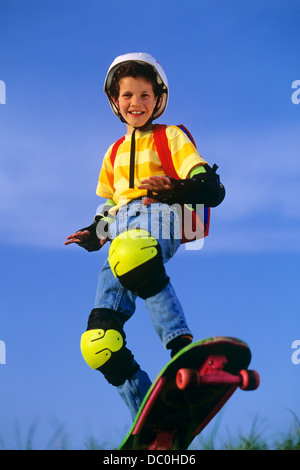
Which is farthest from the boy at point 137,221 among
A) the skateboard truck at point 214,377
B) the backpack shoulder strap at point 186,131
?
the skateboard truck at point 214,377

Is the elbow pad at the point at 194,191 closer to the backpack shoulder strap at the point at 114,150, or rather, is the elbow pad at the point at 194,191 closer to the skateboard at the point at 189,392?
the backpack shoulder strap at the point at 114,150

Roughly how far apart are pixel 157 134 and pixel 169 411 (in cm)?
205

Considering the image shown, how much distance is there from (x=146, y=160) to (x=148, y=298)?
106cm

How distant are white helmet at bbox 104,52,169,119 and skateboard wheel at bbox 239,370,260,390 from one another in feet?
7.05

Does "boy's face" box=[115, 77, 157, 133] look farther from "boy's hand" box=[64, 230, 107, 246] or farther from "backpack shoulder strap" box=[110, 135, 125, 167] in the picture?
"boy's hand" box=[64, 230, 107, 246]

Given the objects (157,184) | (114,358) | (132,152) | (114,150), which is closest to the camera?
A: (157,184)

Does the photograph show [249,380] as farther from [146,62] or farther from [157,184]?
[146,62]

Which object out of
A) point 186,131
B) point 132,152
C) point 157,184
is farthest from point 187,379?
point 186,131

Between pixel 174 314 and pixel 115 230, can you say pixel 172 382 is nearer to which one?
pixel 174 314

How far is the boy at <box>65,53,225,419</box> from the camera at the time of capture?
3.42 m

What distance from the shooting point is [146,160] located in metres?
3.85

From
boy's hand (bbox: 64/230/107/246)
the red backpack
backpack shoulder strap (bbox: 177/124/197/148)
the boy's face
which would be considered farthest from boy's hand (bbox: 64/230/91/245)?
backpack shoulder strap (bbox: 177/124/197/148)

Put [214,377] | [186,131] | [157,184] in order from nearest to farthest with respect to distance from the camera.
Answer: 1. [214,377]
2. [157,184]
3. [186,131]

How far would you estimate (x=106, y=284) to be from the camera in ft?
12.6
